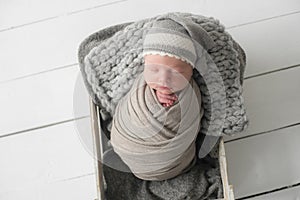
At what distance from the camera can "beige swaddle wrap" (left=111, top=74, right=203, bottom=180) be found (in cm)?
93

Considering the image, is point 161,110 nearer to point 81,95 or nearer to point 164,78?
point 164,78

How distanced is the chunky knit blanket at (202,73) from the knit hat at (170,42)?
0.06 m

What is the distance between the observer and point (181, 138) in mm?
948

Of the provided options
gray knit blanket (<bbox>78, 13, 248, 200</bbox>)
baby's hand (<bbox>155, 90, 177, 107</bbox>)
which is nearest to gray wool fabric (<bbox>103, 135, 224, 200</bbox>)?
gray knit blanket (<bbox>78, 13, 248, 200</bbox>)

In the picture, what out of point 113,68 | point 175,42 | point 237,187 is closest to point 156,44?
point 175,42

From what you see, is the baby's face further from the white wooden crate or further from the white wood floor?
the white wood floor

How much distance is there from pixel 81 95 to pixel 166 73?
12.1 inches

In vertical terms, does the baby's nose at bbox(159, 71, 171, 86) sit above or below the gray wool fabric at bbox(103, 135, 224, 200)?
above

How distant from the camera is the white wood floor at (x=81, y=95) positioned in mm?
1120

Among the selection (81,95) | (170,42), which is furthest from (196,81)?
(81,95)

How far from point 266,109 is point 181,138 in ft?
0.94

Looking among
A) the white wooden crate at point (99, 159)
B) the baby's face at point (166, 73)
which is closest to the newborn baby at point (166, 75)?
the baby's face at point (166, 73)

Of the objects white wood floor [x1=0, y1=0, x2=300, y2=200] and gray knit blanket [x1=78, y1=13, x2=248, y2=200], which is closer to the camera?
A: gray knit blanket [x1=78, y1=13, x2=248, y2=200]

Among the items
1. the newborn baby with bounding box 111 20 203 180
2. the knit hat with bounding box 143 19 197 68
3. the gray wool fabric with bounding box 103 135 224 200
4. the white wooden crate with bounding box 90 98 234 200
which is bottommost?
the gray wool fabric with bounding box 103 135 224 200
